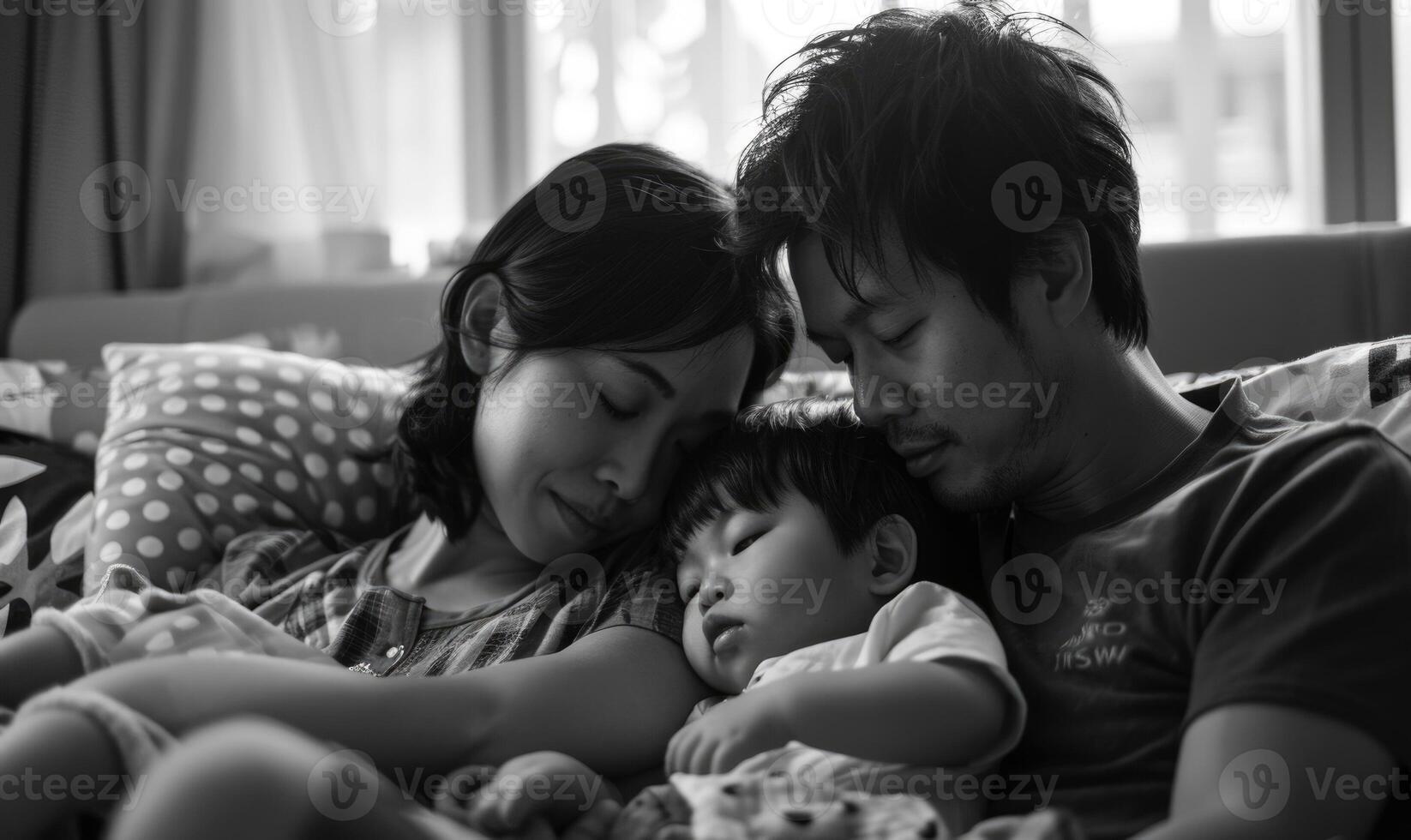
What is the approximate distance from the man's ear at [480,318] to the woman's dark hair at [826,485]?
0.29 m

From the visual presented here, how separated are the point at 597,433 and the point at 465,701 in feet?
1.06

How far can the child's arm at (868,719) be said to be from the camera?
715 millimetres

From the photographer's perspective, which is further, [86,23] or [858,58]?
[86,23]

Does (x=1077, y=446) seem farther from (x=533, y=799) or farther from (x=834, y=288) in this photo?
(x=533, y=799)

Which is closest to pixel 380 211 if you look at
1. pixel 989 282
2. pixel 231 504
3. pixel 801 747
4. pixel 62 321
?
pixel 62 321

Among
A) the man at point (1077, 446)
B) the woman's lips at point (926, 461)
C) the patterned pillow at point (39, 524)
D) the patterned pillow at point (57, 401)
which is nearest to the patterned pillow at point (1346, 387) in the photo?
the man at point (1077, 446)

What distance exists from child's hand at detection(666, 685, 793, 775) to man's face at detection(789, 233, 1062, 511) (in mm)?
279

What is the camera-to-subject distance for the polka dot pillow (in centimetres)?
121

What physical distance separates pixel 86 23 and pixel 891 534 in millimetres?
1897

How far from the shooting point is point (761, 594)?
0.92m

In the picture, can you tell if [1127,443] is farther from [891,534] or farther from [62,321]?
[62,321]

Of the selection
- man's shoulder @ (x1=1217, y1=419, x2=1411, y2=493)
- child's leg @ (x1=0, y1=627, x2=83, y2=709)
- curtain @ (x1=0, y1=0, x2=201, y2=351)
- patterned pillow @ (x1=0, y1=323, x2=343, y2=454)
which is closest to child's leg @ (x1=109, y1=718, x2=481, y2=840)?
child's leg @ (x1=0, y1=627, x2=83, y2=709)

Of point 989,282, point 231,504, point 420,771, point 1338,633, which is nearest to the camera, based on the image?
point 1338,633

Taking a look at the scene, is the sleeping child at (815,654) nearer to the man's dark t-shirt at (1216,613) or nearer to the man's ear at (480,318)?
the man's dark t-shirt at (1216,613)
